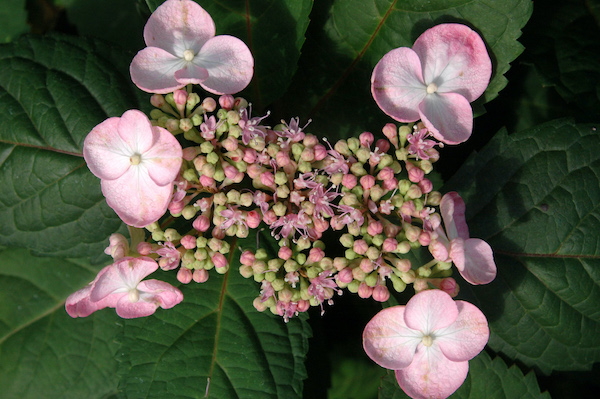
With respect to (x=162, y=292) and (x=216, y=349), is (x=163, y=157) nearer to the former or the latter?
(x=162, y=292)

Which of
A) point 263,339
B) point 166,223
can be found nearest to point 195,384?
point 263,339

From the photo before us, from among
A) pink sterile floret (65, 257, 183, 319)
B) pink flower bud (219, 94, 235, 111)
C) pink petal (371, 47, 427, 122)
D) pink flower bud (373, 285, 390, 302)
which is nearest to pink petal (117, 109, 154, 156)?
pink flower bud (219, 94, 235, 111)

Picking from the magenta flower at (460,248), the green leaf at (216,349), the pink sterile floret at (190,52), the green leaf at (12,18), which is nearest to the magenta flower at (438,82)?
the magenta flower at (460,248)

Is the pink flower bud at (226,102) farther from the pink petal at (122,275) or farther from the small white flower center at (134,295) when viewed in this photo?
the small white flower center at (134,295)

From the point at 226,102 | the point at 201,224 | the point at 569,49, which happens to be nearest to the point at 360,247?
the point at 201,224

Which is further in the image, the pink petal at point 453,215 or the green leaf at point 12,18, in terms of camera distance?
the green leaf at point 12,18

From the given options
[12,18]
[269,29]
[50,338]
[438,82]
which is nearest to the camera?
[438,82]
